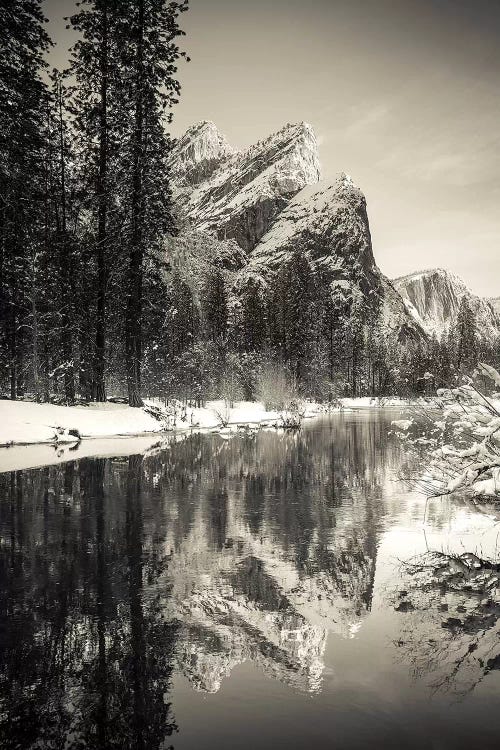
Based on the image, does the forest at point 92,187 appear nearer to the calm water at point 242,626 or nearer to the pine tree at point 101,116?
the pine tree at point 101,116

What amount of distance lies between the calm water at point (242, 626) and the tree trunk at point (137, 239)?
16.7 meters

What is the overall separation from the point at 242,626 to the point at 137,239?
2422 centimetres

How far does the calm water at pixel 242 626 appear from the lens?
3.57 metres

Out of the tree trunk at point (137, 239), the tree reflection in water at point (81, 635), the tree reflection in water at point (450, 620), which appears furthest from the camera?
the tree trunk at point (137, 239)

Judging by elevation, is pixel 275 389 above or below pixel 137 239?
below

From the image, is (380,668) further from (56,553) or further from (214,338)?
(214,338)

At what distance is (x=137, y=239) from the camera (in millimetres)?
27250

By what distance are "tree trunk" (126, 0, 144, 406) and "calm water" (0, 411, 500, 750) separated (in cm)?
1670

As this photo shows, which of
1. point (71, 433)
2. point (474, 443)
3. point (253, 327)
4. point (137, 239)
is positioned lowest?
point (71, 433)

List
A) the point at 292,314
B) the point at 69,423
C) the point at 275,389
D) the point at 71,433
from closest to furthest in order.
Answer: the point at 71,433
the point at 69,423
the point at 275,389
the point at 292,314

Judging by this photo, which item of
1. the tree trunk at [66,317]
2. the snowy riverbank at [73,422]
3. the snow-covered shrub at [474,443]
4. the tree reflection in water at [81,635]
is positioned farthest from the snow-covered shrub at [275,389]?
the snow-covered shrub at [474,443]

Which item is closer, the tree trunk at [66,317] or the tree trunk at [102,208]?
the tree trunk at [102,208]

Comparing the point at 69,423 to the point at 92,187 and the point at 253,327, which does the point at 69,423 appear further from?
the point at 253,327

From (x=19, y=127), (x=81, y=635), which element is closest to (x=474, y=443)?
(x=81, y=635)
